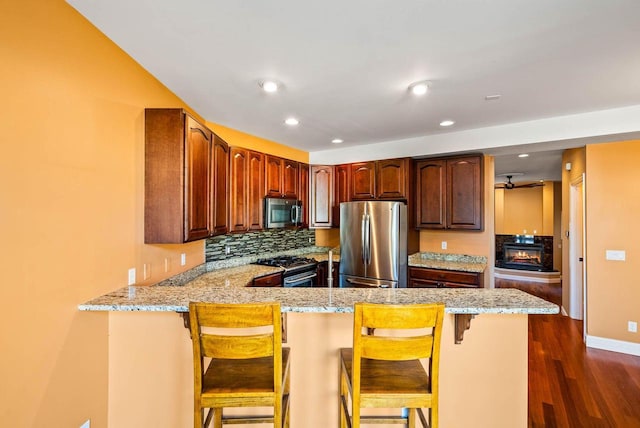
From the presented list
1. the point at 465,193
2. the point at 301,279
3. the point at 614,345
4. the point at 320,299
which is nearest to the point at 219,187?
the point at 301,279

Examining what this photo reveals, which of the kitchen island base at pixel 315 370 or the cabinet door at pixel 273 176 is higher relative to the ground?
the cabinet door at pixel 273 176

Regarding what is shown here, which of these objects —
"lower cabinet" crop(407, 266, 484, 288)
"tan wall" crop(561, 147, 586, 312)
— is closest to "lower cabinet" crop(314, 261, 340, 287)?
"lower cabinet" crop(407, 266, 484, 288)

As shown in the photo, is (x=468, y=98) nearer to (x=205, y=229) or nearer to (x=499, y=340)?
(x=499, y=340)

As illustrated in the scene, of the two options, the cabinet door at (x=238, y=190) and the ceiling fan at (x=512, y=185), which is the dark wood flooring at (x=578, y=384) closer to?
the cabinet door at (x=238, y=190)

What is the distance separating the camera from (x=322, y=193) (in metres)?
4.61

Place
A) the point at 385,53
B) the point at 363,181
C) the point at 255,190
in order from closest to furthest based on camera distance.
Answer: the point at 385,53
the point at 255,190
the point at 363,181

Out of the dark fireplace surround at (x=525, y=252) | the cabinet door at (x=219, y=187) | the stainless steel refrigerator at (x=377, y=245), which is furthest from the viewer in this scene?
the dark fireplace surround at (x=525, y=252)

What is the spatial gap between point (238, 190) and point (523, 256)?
25.3 feet

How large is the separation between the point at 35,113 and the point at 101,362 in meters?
1.36

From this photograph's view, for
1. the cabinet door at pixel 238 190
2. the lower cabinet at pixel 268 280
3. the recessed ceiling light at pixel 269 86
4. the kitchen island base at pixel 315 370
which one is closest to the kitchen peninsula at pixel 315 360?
the kitchen island base at pixel 315 370

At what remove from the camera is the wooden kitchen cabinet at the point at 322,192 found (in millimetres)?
4582

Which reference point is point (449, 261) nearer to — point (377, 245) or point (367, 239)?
point (377, 245)

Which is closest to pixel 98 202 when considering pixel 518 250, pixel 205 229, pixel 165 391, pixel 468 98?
pixel 205 229

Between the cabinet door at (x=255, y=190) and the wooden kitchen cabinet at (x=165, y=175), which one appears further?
the cabinet door at (x=255, y=190)
